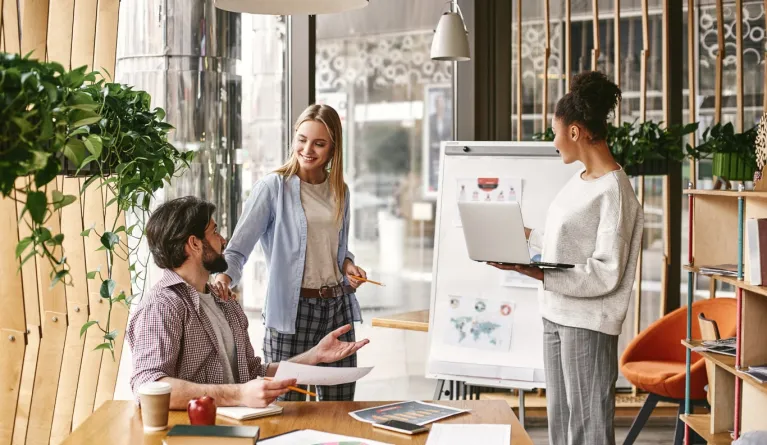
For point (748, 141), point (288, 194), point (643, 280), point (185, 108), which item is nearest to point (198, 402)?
point (288, 194)

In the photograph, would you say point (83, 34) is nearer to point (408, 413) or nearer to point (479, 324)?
point (408, 413)

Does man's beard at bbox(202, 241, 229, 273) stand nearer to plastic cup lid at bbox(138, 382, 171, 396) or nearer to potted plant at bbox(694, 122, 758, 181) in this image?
plastic cup lid at bbox(138, 382, 171, 396)

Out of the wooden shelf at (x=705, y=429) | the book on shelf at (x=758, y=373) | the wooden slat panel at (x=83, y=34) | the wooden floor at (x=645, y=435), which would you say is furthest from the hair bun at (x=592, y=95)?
the wooden floor at (x=645, y=435)

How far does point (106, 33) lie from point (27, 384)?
54.0 inches

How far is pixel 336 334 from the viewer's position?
257 centimetres

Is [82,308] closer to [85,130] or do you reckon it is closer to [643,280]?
[85,130]

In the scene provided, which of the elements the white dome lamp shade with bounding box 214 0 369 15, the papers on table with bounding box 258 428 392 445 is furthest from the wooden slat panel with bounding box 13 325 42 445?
the white dome lamp shade with bounding box 214 0 369 15

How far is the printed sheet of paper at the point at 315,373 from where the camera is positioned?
2229 millimetres

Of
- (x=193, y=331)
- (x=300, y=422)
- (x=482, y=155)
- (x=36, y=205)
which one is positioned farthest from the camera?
(x=482, y=155)

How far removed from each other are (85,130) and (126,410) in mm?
737

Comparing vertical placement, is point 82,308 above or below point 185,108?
below

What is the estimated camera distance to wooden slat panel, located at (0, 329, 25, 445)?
3.01 metres

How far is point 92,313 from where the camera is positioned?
351 cm

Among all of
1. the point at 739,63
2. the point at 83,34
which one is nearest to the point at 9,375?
the point at 83,34
